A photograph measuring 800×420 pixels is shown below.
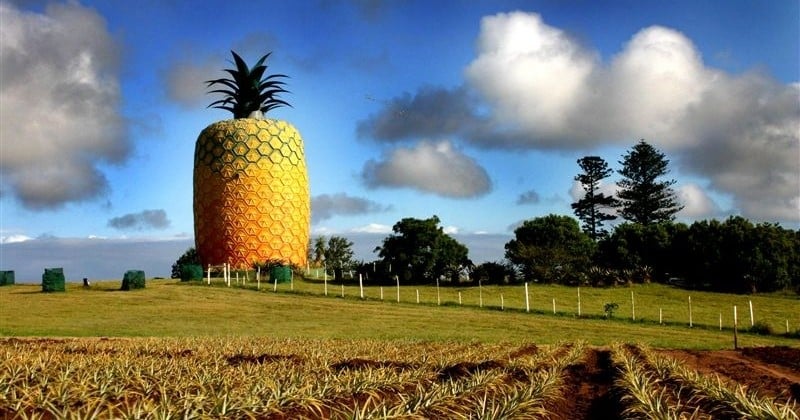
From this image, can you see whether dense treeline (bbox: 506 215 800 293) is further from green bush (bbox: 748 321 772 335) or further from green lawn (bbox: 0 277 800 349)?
green bush (bbox: 748 321 772 335)

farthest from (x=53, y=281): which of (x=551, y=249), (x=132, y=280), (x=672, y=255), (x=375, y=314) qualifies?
(x=672, y=255)

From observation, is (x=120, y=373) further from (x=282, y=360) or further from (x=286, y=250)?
(x=286, y=250)

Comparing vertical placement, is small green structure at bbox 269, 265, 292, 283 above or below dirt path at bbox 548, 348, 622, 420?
above

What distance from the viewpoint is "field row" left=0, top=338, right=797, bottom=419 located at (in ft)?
25.3

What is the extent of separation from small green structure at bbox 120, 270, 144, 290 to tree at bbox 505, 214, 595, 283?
33.5m

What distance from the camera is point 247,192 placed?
6222 centimetres

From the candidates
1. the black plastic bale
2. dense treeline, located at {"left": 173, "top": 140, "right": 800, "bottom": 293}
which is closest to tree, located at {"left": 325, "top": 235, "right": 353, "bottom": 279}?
dense treeline, located at {"left": 173, "top": 140, "right": 800, "bottom": 293}

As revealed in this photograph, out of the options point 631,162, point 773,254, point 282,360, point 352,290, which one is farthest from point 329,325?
point 631,162

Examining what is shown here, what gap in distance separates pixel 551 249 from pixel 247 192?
1132 inches

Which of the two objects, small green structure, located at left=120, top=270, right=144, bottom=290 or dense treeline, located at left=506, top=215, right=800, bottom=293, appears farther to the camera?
dense treeline, located at left=506, top=215, right=800, bottom=293

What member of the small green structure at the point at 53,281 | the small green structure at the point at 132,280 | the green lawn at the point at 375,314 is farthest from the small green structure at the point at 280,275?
the small green structure at the point at 53,281

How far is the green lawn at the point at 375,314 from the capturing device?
28522 millimetres

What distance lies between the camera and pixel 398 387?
10.2 m

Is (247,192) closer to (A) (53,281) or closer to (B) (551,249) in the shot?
(A) (53,281)
